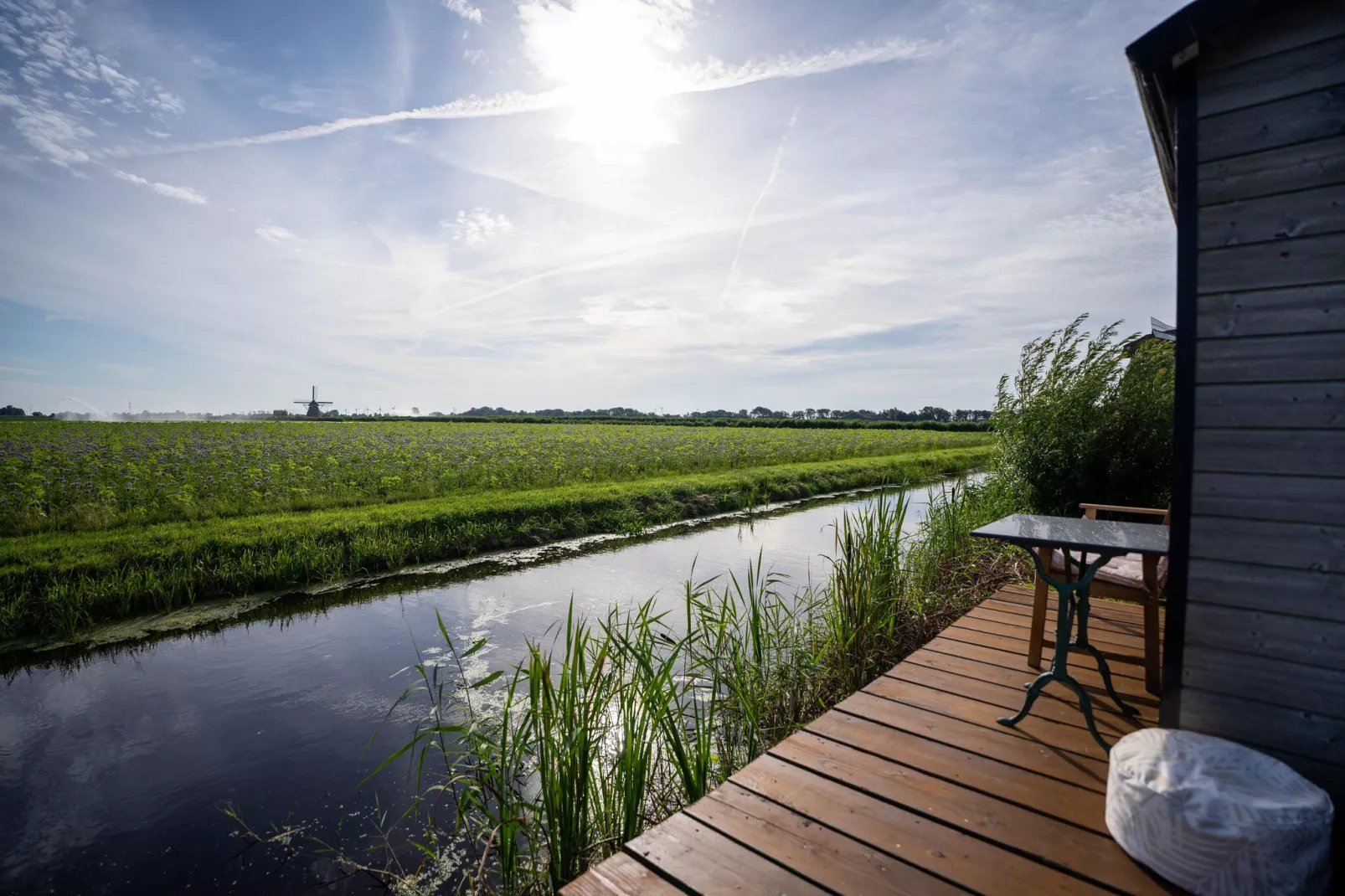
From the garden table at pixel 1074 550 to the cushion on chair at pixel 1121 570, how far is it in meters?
0.04

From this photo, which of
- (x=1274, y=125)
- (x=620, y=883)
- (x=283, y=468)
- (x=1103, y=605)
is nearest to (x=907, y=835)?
(x=620, y=883)

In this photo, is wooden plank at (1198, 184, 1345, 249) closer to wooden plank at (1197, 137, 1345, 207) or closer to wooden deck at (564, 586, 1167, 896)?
wooden plank at (1197, 137, 1345, 207)

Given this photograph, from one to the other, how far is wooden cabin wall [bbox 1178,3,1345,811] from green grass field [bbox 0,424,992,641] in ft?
25.4

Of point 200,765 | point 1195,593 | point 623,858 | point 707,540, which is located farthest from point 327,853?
point 707,540

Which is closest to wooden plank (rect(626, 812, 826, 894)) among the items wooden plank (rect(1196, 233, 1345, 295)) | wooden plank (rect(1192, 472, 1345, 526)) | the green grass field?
wooden plank (rect(1192, 472, 1345, 526))

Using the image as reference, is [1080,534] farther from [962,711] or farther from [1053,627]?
[1053,627]

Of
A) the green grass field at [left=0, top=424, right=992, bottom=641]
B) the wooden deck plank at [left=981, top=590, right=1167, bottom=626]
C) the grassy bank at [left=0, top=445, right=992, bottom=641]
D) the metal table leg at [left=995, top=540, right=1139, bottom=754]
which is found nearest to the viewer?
the metal table leg at [left=995, top=540, right=1139, bottom=754]

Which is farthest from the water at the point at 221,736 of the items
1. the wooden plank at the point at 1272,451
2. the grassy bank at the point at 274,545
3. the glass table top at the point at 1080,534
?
the wooden plank at the point at 1272,451

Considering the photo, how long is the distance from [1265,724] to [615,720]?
10.8ft

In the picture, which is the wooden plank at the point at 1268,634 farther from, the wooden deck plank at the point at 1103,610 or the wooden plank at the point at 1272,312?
the wooden deck plank at the point at 1103,610

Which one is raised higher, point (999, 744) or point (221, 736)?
point (999, 744)

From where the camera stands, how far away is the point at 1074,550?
8.97 ft

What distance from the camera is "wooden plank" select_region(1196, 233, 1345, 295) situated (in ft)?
6.18

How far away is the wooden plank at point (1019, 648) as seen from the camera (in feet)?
10.2
